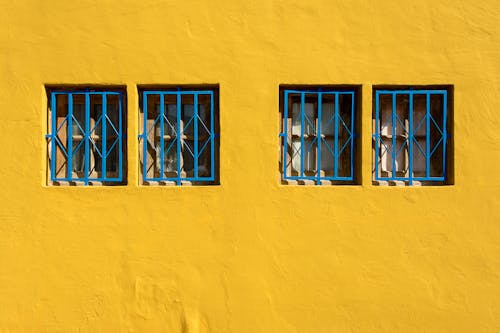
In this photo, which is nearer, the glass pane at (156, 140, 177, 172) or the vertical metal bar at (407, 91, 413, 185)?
the vertical metal bar at (407, 91, 413, 185)

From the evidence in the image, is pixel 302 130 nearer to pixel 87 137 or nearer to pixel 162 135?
pixel 162 135

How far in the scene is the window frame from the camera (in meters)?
3.42

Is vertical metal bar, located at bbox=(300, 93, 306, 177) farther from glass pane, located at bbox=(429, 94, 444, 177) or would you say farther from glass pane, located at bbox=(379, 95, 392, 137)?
glass pane, located at bbox=(429, 94, 444, 177)

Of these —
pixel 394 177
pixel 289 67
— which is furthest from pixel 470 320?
pixel 289 67

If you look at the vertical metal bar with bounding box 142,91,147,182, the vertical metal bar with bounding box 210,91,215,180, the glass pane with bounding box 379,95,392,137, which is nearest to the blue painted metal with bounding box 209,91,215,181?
the vertical metal bar with bounding box 210,91,215,180

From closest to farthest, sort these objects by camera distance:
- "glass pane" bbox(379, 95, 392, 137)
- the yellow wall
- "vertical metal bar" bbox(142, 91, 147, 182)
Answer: the yellow wall
"vertical metal bar" bbox(142, 91, 147, 182)
"glass pane" bbox(379, 95, 392, 137)

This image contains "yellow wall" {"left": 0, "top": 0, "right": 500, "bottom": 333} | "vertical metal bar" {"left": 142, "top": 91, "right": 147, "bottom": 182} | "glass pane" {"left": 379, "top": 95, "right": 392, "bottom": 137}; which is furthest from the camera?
"glass pane" {"left": 379, "top": 95, "right": 392, "bottom": 137}

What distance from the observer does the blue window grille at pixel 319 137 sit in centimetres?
349

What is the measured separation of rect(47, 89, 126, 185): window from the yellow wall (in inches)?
7.6

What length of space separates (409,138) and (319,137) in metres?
0.69

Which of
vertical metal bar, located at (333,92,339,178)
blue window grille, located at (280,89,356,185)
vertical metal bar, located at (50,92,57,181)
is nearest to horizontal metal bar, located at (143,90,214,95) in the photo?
blue window grille, located at (280,89,356,185)

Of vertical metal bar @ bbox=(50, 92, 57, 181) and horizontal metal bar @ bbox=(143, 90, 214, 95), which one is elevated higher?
horizontal metal bar @ bbox=(143, 90, 214, 95)

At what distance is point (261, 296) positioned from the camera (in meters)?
3.34

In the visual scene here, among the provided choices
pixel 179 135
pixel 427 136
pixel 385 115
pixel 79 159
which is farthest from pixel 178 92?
pixel 427 136
